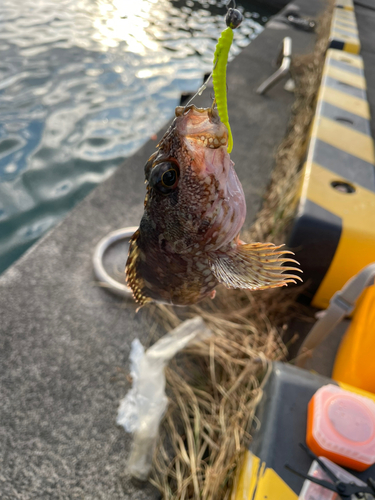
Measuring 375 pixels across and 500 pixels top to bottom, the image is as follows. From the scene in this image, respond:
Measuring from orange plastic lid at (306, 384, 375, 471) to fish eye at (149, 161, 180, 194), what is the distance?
1.36 metres

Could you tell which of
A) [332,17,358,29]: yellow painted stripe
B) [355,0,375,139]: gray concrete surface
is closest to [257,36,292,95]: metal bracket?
[355,0,375,139]: gray concrete surface

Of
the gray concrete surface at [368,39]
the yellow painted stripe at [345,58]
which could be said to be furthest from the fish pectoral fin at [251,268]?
the gray concrete surface at [368,39]

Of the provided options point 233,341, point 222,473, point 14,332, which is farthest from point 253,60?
point 222,473

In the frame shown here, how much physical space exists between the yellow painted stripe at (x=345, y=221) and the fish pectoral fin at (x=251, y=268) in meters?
2.12

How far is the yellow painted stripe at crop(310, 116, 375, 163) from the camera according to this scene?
11.2 ft

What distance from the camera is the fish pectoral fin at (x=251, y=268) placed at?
0.81m

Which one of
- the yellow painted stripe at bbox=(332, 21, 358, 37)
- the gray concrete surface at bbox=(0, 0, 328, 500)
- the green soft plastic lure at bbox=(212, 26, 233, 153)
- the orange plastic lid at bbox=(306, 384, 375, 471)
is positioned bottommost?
the gray concrete surface at bbox=(0, 0, 328, 500)

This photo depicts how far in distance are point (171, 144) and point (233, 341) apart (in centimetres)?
237

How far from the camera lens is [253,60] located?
7.27 metres

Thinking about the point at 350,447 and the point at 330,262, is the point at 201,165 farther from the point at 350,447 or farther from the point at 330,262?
the point at 330,262

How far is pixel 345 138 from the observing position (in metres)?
3.52

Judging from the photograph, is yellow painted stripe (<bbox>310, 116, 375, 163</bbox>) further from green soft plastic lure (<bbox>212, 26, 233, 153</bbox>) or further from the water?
green soft plastic lure (<bbox>212, 26, 233, 153</bbox>)

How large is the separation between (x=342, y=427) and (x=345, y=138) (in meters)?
2.81

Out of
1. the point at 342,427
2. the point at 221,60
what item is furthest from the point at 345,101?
the point at 221,60
